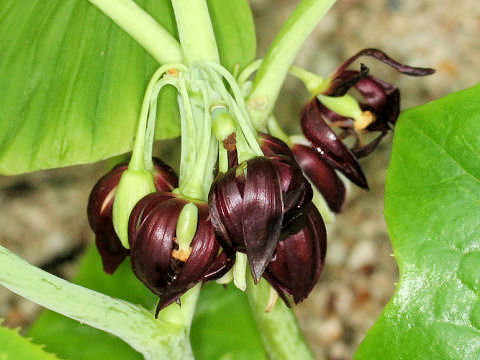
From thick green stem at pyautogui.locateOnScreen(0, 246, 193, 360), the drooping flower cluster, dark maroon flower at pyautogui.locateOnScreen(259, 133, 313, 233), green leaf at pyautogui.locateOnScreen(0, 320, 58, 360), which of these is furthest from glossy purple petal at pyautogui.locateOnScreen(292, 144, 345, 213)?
green leaf at pyautogui.locateOnScreen(0, 320, 58, 360)

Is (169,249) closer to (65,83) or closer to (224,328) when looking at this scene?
(65,83)

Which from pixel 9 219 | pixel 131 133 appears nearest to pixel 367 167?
pixel 9 219

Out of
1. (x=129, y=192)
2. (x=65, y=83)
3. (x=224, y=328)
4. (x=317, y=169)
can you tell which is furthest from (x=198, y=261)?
(x=224, y=328)

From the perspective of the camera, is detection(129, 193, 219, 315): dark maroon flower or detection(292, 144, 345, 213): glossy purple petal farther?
detection(292, 144, 345, 213): glossy purple petal

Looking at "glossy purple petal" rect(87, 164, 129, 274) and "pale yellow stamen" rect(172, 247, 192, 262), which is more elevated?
"pale yellow stamen" rect(172, 247, 192, 262)

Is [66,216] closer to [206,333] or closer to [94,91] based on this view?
[206,333]

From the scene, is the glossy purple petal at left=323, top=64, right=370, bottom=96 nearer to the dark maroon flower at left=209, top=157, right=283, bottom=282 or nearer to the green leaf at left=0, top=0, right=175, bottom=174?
the dark maroon flower at left=209, top=157, right=283, bottom=282

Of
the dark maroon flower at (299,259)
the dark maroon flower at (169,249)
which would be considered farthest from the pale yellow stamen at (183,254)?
the dark maroon flower at (299,259)
